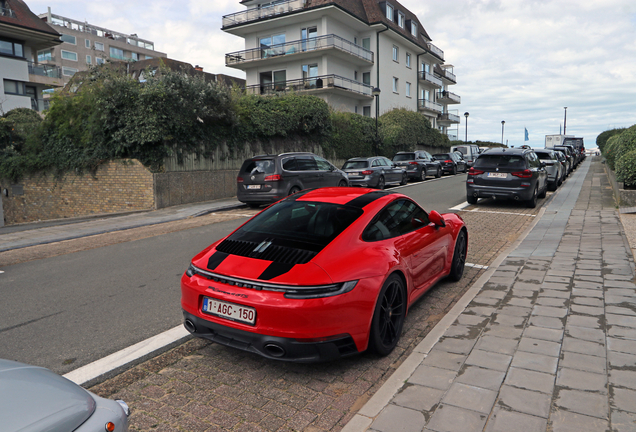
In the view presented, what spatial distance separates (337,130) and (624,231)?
63.7ft

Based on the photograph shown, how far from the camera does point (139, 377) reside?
356 centimetres

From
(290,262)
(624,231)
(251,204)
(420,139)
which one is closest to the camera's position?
(290,262)

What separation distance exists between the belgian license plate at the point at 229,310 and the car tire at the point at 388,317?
97 cm

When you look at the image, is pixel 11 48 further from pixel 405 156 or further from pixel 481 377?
pixel 481 377

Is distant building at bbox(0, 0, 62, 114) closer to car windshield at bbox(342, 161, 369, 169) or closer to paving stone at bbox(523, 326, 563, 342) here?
car windshield at bbox(342, 161, 369, 169)

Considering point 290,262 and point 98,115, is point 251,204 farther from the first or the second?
point 290,262

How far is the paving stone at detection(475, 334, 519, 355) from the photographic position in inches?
150

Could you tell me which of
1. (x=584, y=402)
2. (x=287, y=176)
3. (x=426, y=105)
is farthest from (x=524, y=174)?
(x=426, y=105)

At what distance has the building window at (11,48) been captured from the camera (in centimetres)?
3278

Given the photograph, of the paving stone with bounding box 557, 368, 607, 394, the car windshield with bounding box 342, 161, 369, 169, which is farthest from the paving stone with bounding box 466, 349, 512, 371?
the car windshield with bounding box 342, 161, 369, 169

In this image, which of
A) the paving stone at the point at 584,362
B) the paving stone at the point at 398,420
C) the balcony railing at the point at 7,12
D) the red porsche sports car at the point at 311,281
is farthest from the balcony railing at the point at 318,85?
the paving stone at the point at 398,420

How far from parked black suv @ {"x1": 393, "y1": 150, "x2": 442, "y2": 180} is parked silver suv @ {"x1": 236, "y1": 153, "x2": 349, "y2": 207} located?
33.8 feet

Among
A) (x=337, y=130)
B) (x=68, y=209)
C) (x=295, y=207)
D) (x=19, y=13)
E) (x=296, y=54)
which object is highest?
(x=19, y=13)

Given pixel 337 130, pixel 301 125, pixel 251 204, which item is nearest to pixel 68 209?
pixel 251 204
